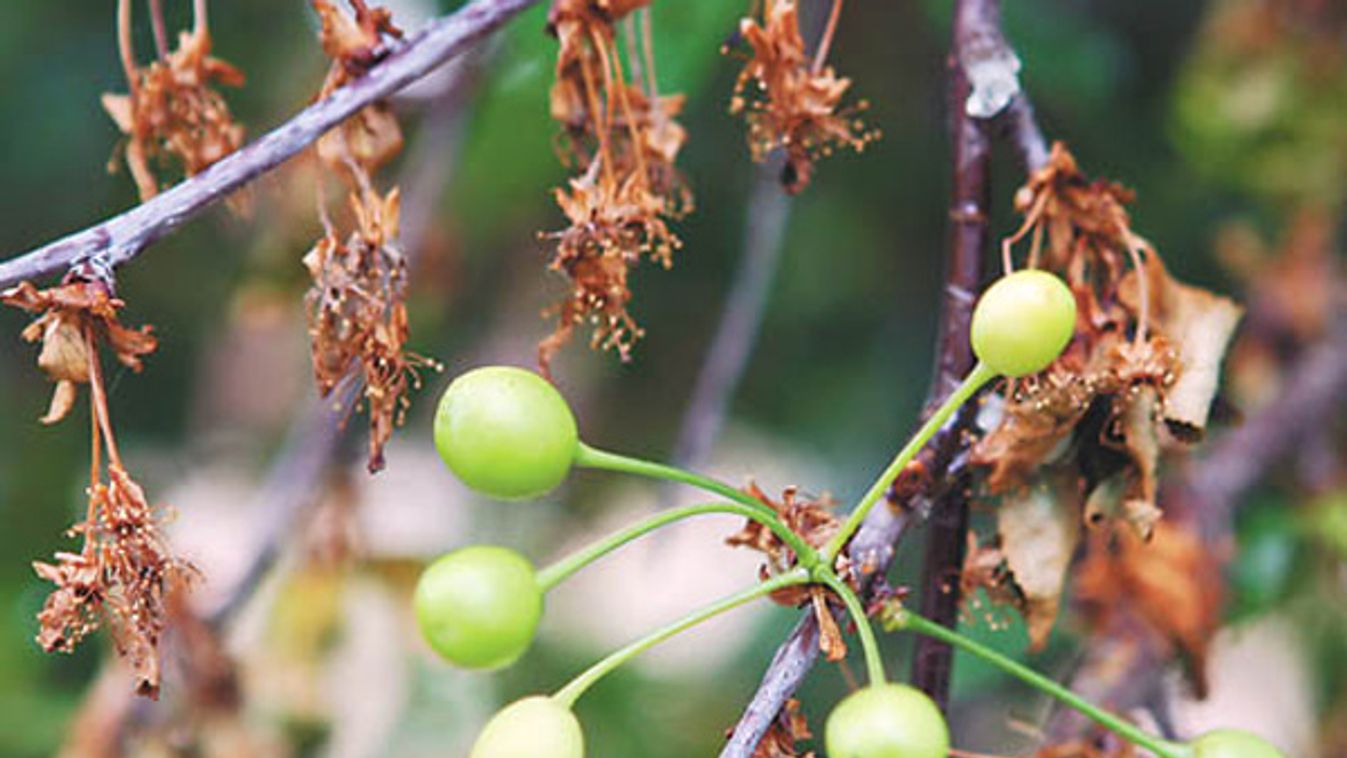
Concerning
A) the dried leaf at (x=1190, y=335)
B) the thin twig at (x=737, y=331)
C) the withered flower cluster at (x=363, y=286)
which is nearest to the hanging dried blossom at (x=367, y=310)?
the withered flower cluster at (x=363, y=286)

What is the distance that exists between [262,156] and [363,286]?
8 centimetres

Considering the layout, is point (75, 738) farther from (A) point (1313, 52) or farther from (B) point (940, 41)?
(A) point (1313, 52)

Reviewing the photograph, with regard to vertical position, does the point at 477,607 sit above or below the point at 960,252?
below

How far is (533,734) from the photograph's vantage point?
56 cm

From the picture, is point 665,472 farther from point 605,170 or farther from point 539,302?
point 539,302

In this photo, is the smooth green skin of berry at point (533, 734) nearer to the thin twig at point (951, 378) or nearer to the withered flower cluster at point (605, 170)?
the thin twig at point (951, 378)

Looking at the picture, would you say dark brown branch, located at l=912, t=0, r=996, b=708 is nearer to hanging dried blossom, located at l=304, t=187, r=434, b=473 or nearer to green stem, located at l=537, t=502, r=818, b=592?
green stem, located at l=537, t=502, r=818, b=592

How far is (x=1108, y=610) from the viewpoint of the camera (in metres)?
1.06

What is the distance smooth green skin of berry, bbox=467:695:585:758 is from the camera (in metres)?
0.56

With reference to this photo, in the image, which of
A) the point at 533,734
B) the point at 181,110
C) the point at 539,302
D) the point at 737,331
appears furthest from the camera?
the point at 539,302

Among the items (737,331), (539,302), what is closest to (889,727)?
(737,331)

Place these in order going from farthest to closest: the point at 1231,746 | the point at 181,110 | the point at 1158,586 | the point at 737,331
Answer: the point at 737,331, the point at 1158,586, the point at 181,110, the point at 1231,746

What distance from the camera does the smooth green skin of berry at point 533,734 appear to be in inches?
21.9

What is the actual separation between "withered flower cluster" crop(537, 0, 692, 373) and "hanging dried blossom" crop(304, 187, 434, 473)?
0.07m
